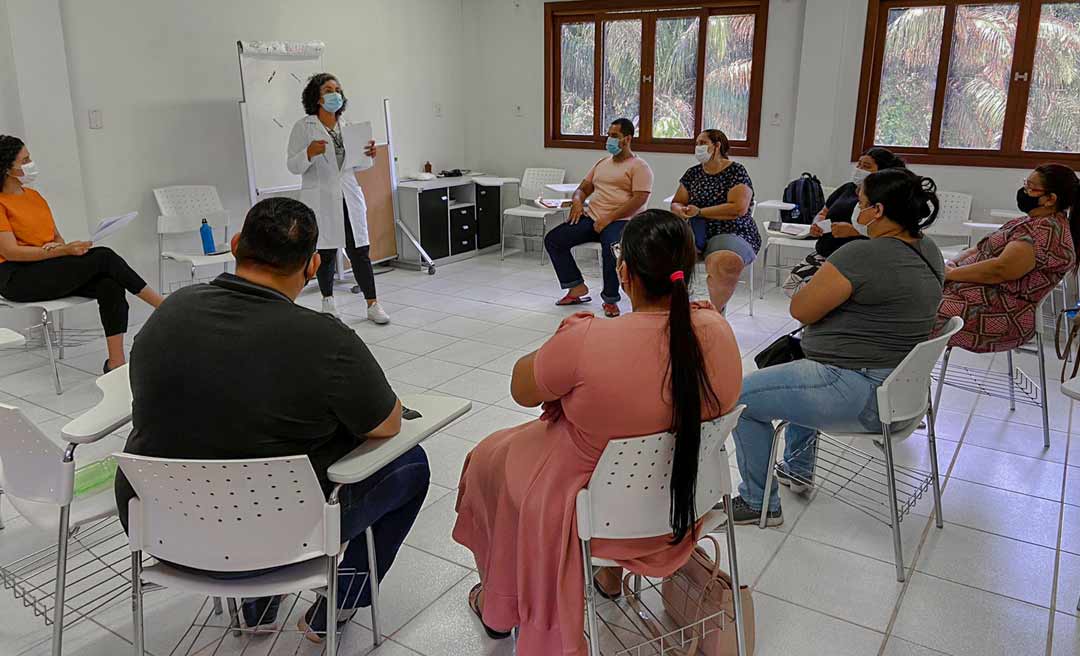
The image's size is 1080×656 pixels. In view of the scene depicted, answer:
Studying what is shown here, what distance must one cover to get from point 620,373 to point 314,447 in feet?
2.14

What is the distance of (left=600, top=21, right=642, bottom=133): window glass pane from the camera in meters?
6.79

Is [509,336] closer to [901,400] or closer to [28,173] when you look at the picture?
[28,173]

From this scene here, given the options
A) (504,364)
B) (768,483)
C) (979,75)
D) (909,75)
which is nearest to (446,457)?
(504,364)

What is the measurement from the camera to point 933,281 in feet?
7.91

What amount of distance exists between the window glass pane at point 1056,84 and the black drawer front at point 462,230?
4221 millimetres

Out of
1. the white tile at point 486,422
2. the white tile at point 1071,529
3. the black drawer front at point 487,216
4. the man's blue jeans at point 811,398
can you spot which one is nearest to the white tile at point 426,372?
the white tile at point 486,422

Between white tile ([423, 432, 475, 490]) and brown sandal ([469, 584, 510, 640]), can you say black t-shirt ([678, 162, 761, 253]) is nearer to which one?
white tile ([423, 432, 475, 490])

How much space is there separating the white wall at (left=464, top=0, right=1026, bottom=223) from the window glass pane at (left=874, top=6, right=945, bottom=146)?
0.70 feet

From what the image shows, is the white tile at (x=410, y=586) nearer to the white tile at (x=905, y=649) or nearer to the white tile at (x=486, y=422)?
the white tile at (x=486, y=422)

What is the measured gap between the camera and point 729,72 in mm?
6418

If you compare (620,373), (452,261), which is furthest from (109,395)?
(452,261)

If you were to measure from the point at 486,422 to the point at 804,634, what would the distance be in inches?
68.0

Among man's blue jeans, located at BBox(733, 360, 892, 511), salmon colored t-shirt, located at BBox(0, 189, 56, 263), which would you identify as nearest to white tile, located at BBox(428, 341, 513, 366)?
salmon colored t-shirt, located at BBox(0, 189, 56, 263)

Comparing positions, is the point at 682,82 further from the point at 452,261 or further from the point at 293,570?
the point at 293,570
